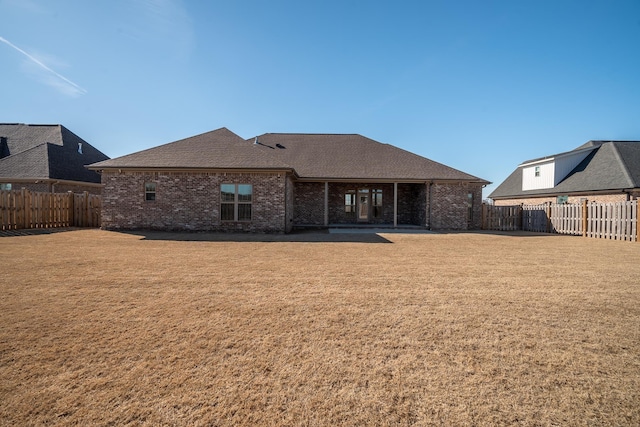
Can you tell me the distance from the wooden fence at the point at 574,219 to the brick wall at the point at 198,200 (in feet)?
41.1

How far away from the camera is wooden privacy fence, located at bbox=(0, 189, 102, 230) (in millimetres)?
13398

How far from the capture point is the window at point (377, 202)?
781 inches

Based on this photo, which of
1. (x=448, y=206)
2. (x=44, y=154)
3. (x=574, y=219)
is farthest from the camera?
(x=44, y=154)

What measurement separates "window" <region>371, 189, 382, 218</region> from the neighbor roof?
21313 millimetres

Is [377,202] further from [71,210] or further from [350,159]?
[71,210]

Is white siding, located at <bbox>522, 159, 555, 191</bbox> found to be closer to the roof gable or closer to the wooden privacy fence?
the roof gable

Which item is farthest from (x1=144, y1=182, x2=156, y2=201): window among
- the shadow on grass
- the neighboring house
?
the neighboring house

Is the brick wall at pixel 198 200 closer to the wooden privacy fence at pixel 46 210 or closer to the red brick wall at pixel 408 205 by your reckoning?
the wooden privacy fence at pixel 46 210

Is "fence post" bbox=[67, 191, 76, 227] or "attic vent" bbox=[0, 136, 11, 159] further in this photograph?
"attic vent" bbox=[0, 136, 11, 159]

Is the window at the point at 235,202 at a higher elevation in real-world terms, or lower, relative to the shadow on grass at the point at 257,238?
higher

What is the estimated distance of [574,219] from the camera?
1521 centimetres

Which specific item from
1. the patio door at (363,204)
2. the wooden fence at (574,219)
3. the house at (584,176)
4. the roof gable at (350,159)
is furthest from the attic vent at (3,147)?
→ the house at (584,176)

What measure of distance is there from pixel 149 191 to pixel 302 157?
29.6ft

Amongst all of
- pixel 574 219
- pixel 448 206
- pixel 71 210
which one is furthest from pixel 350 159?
pixel 71 210
